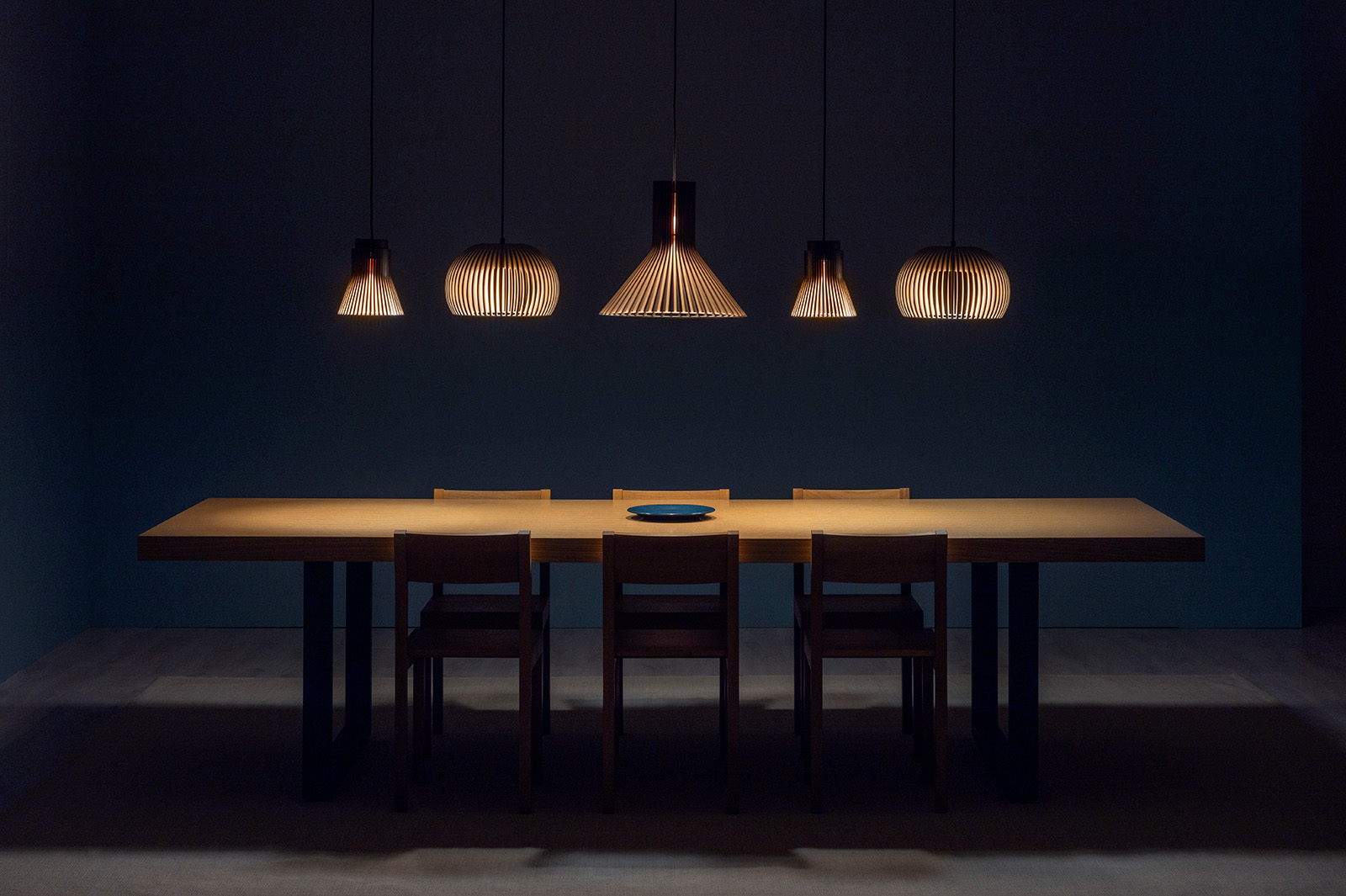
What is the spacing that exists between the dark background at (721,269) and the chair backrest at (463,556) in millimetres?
2806

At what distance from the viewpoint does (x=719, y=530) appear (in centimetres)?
387

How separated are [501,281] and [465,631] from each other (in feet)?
4.02

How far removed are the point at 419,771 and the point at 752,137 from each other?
159 inches

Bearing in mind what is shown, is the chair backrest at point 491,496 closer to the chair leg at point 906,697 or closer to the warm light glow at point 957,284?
the chair leg at point 906,697

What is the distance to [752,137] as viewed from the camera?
6.30m

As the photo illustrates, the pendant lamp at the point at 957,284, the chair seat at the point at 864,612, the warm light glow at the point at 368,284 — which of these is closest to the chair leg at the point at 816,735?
the chair seat at the point at 864,612

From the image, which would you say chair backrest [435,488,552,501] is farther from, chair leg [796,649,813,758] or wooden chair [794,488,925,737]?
chair leg [796,649,813,758]

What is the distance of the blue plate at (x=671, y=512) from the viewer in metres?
4.08

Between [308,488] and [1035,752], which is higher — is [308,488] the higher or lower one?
the higher one

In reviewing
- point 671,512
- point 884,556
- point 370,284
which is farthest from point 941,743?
point 370,284

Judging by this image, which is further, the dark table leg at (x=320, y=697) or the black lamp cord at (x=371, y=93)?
the black lamp cord at (x=371, y=93)

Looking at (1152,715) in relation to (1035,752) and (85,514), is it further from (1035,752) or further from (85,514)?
(85,514)

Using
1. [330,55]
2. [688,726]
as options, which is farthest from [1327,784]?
[330,55]

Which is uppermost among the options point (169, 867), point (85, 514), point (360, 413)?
point (360, 413)
